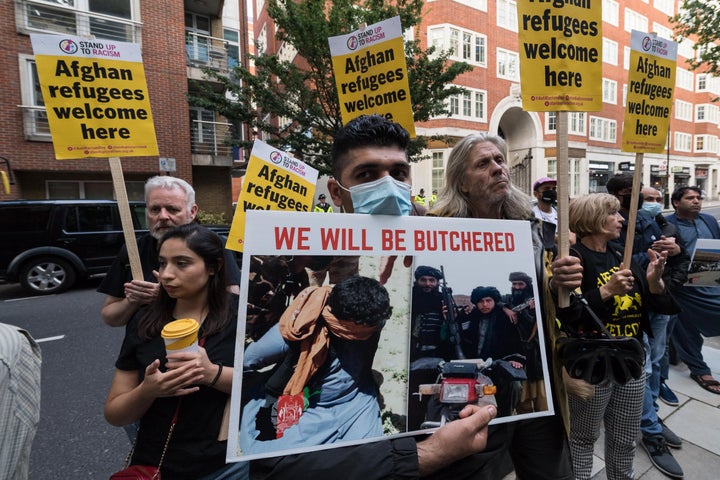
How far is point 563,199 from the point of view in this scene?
164 centimetres

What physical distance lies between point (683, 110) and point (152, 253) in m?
50.2

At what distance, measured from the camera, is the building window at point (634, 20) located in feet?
98.0

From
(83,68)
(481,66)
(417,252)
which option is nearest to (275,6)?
(83,68)

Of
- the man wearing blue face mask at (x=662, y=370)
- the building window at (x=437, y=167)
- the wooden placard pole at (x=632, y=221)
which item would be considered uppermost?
the building window at (x=437, y=167)

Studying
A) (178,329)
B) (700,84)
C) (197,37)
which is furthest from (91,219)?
(700,84)

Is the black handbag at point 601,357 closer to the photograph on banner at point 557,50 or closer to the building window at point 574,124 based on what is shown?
the photograph on banner at point 557,50

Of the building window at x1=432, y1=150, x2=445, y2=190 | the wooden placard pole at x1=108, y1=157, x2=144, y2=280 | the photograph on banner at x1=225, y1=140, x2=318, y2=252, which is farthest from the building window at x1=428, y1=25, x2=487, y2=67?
the wooden placard pole at x1=108, y1=157, x2=144, y2=280

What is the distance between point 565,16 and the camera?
1703 mm

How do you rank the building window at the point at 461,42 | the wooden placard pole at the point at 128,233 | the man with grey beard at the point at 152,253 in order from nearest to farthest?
the wooden placard pole at the point at 128,233, the man with grey beard at the point at 152,253, the building window at the point at 461,42

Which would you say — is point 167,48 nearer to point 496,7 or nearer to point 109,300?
point 109,300

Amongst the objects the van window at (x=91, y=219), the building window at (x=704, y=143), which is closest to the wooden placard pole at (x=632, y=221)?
the van window at (x=91, y=219)

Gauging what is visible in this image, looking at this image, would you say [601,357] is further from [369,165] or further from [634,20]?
[634,20]

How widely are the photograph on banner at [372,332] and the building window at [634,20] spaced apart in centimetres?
3910

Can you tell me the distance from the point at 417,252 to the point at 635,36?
2016 mm
